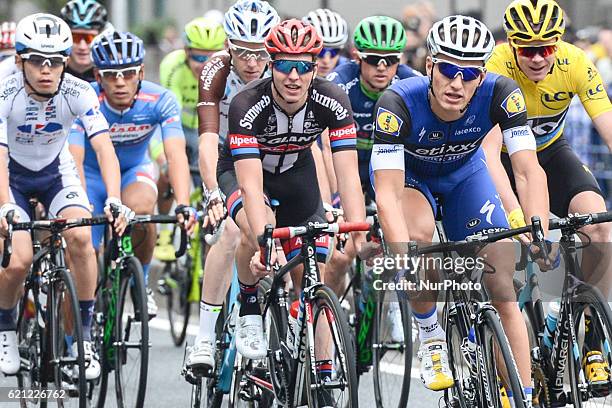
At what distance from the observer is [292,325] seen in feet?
22.1

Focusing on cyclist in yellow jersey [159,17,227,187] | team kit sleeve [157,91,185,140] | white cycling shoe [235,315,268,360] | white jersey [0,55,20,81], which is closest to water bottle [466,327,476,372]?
white cycling shoe [235,315,268,360]

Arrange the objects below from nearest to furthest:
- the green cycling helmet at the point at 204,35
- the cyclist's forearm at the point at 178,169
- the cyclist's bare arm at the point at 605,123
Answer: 1. the cyclist's bare arm at the point at 605,123
2. the cyclist's forearm at the point at 178,169
3. the green cycling helmet at the point at 204,35

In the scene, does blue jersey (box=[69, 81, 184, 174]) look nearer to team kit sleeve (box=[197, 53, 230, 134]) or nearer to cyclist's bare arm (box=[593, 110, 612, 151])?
team kit sleeve (box=[197, 53, 230, 134])

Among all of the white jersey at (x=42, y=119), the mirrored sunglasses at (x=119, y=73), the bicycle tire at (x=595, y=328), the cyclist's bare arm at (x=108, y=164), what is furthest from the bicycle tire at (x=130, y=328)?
the bicycle tire at (x=595, y=328)

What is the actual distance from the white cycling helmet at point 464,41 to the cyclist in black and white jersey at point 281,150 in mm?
726

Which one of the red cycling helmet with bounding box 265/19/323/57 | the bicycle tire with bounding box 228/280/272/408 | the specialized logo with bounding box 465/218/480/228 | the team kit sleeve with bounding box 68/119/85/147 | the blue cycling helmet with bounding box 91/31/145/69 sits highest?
the blue cycling helmet with bounding box 91/31/145/69

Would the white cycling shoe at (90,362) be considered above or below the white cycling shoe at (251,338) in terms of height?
below

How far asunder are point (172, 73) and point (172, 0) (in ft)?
125

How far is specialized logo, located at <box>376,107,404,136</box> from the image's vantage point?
6.59 m

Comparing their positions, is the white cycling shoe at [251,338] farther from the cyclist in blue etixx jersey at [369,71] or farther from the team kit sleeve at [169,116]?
the team kit sleeve at [169,116]

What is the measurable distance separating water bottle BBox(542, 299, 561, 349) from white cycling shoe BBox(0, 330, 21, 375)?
328cm

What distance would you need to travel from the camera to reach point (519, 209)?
6785mm

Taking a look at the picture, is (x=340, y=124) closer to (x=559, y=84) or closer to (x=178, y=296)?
(x=559, y=84)

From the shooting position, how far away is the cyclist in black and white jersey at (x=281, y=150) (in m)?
6.80
